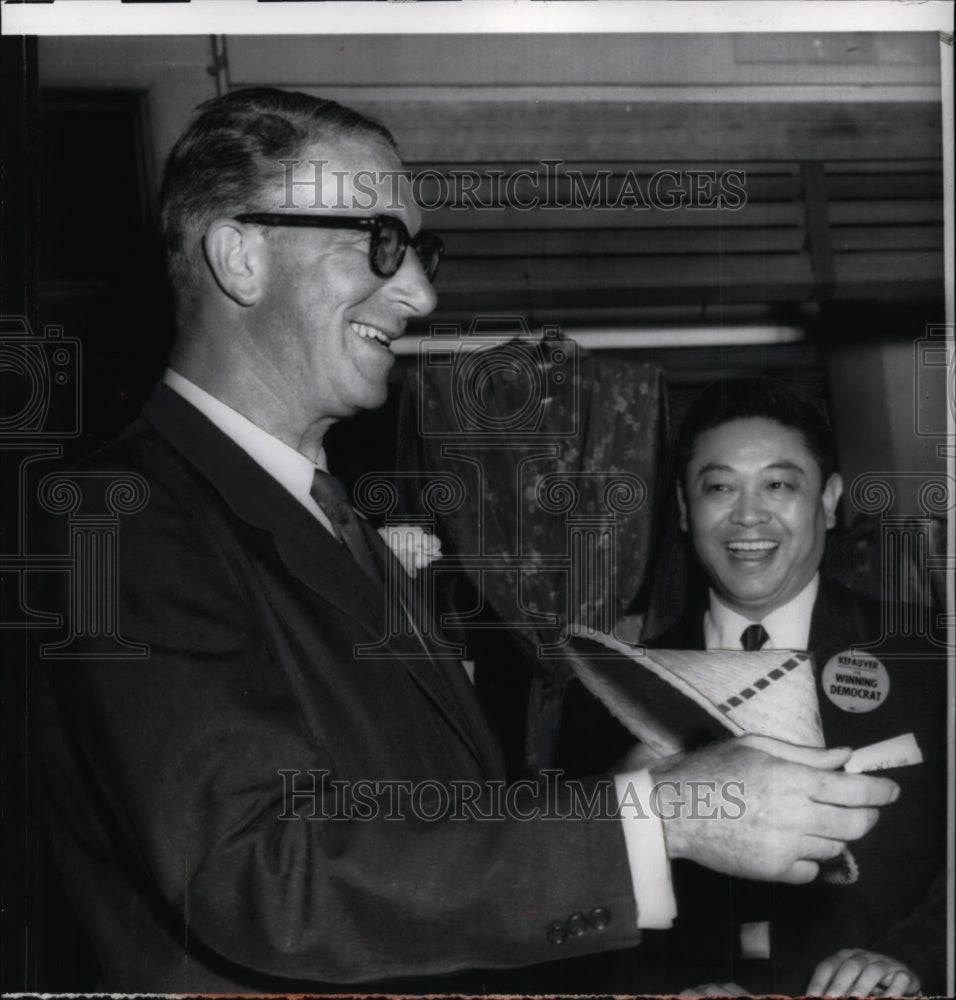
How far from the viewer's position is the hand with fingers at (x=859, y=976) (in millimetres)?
2506

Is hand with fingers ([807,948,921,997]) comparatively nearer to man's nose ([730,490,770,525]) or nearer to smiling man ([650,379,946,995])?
smiling man ([650,379,946,995])

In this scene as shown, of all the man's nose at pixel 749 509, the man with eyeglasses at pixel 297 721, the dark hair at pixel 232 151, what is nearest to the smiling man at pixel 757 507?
the man's nose at pixel 749 509

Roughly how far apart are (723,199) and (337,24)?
87cm

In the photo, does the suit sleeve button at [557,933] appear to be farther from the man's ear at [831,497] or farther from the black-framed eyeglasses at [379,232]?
the black-framed eyeglasses at [379,232]

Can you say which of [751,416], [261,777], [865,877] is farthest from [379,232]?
[865,877]

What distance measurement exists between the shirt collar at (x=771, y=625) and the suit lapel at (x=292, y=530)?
1.75 ft

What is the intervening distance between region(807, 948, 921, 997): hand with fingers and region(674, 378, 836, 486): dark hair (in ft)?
3.08

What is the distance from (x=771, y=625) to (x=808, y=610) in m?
0.08

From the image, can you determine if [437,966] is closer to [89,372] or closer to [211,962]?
[211,962]

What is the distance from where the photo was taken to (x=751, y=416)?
8.59ft

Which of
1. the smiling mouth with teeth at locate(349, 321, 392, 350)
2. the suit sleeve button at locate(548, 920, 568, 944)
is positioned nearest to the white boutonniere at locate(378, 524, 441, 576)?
the smiling mouth with teeth at locate(349, 321, 392, 350)

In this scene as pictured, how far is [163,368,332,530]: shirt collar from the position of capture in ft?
7.85

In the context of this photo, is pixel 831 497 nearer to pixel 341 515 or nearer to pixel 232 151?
pixel 341 515

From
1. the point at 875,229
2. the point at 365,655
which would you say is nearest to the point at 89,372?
the point at 365,655
